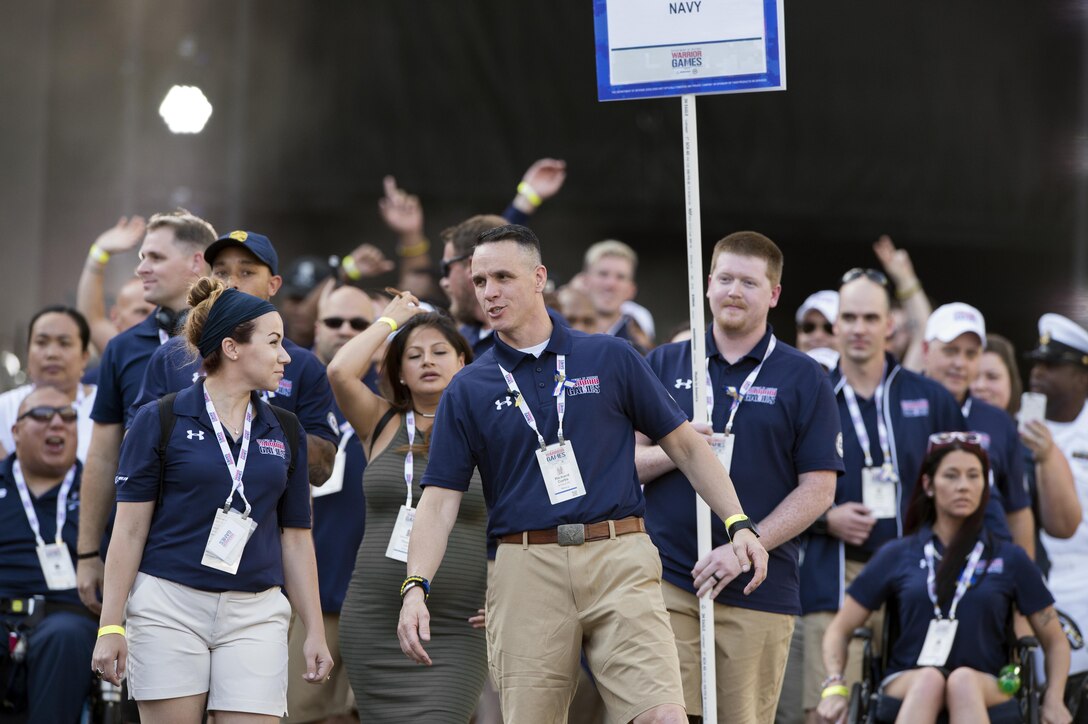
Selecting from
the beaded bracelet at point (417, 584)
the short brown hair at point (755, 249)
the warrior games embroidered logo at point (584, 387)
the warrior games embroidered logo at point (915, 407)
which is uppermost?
the short brown hair at point (755, 249)

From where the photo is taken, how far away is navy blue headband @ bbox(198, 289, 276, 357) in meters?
4.21

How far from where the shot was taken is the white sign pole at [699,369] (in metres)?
4.37

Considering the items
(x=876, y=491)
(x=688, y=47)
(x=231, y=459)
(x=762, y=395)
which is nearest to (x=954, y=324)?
(x=876, y=491)

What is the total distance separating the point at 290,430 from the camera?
4348 millimetres

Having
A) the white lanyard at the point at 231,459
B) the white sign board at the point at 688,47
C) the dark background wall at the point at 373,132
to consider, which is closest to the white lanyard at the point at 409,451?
the white lanyard at the point at 231,459

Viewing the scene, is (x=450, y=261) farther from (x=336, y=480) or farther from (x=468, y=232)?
(x=336, y=480)

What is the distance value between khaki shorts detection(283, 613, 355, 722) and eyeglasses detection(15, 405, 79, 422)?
4.31 ft

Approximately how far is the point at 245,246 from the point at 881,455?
2898 mm

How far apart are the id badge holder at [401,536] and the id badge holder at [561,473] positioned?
1095 mm

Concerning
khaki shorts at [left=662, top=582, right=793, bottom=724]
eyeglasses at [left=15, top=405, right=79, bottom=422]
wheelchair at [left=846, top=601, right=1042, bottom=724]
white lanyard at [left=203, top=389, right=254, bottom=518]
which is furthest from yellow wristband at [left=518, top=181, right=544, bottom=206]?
white lanyard at [left=203, top=389, right=254, bottom=518]

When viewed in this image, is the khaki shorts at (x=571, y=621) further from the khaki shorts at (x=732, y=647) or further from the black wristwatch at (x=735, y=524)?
the khaki shorts at (x=732, y=647)

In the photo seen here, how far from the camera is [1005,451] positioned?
21.5 feet

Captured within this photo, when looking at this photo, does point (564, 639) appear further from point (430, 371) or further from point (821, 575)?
point (821, 575)

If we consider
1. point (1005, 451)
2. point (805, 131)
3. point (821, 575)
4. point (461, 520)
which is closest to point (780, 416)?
point (461, 520)
